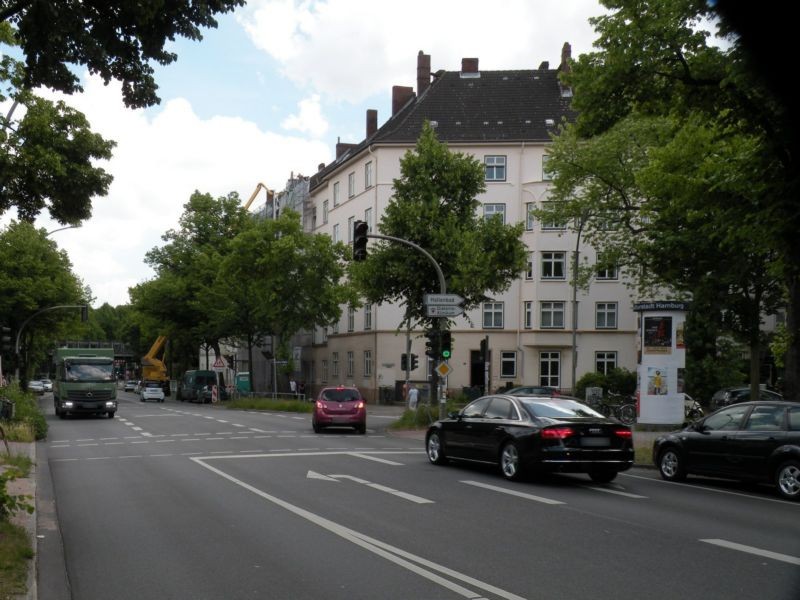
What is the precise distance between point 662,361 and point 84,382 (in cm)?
2335

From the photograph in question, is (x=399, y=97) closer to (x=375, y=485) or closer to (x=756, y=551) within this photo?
(x=375, y=485)

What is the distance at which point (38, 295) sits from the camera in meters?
59.4

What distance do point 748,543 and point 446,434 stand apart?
26.6 ft

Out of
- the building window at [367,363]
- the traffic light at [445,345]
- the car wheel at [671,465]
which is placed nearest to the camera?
the car wheel at [671,465]

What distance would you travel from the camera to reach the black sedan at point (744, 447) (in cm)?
1334

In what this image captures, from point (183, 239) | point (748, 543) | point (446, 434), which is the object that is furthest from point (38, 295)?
point (748, 543)

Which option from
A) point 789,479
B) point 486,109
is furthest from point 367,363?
point 789,479

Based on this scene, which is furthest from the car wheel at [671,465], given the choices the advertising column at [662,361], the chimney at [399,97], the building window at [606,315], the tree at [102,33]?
the chimney at [399,97]

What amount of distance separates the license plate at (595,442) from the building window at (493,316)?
4165 centimetres

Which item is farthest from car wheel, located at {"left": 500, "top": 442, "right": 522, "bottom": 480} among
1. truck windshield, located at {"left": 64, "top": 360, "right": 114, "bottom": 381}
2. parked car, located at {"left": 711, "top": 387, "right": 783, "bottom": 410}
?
parked car, located at {"left": 711, "top": 387, "right": 783, "bottom": 410}

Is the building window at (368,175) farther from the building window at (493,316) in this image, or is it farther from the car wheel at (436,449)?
the car wheel at (436,449)

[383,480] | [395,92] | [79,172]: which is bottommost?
[383,480]

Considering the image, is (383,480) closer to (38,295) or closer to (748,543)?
(748,543)

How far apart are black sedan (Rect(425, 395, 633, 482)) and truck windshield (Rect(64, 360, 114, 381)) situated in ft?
83.4
